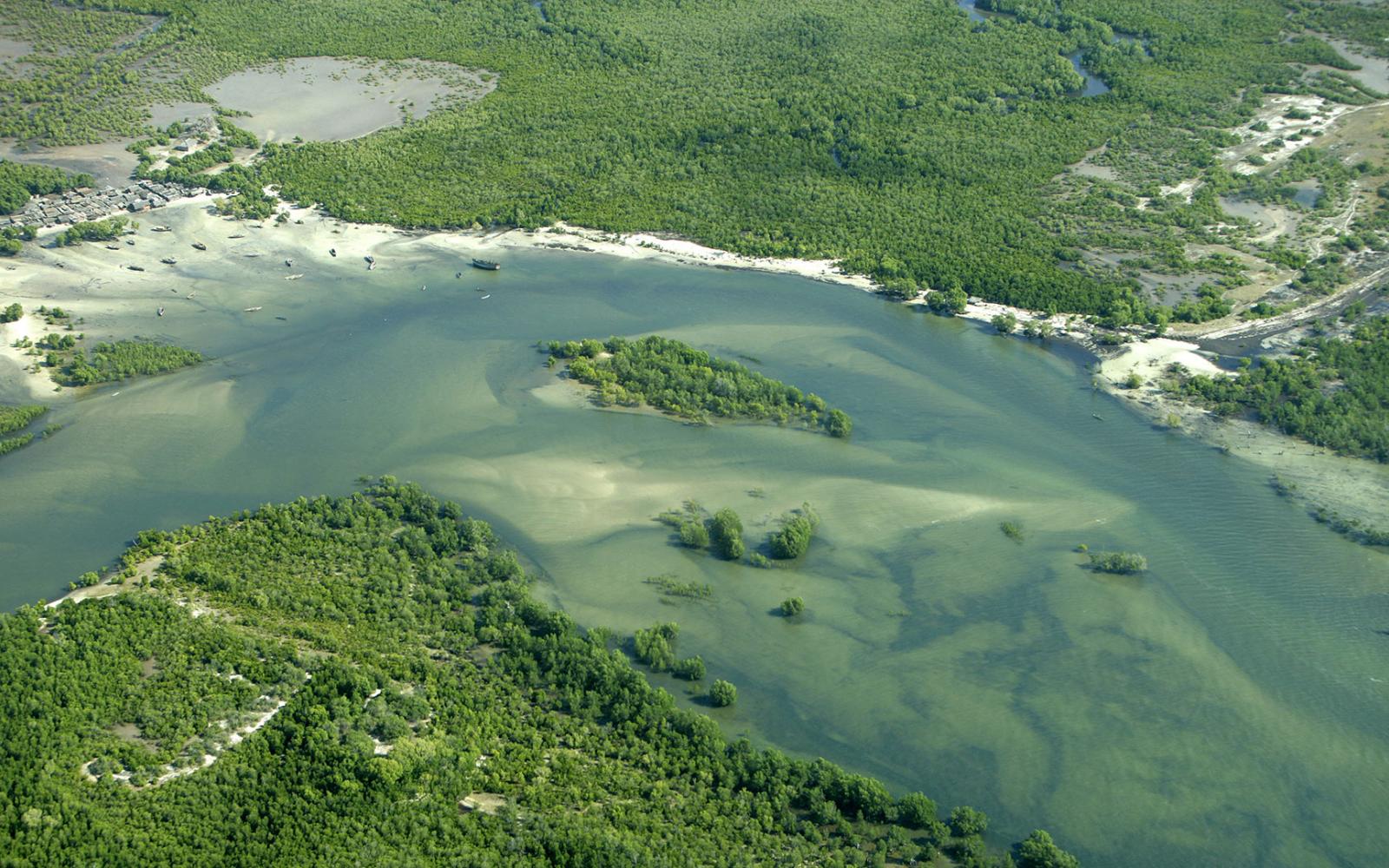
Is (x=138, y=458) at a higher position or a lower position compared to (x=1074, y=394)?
lower

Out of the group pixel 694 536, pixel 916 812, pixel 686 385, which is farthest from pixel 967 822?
pixel 686 385

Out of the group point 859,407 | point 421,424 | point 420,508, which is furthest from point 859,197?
point 420,508

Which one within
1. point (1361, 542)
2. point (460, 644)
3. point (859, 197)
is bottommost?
point (460, 644)

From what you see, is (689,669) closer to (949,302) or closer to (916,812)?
(916,812)

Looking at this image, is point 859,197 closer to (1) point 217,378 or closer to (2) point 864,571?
(2) point 864,571

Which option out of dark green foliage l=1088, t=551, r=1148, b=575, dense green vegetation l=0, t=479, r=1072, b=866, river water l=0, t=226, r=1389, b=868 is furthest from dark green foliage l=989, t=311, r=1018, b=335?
dense green vegetation l=0, t=479, r=1072, b=866

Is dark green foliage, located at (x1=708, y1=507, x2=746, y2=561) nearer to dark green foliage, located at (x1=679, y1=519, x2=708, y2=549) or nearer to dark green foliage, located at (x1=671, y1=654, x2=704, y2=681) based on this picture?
dark green foliage, located at (x1=679, y1=519, x2=708, y2=549)
